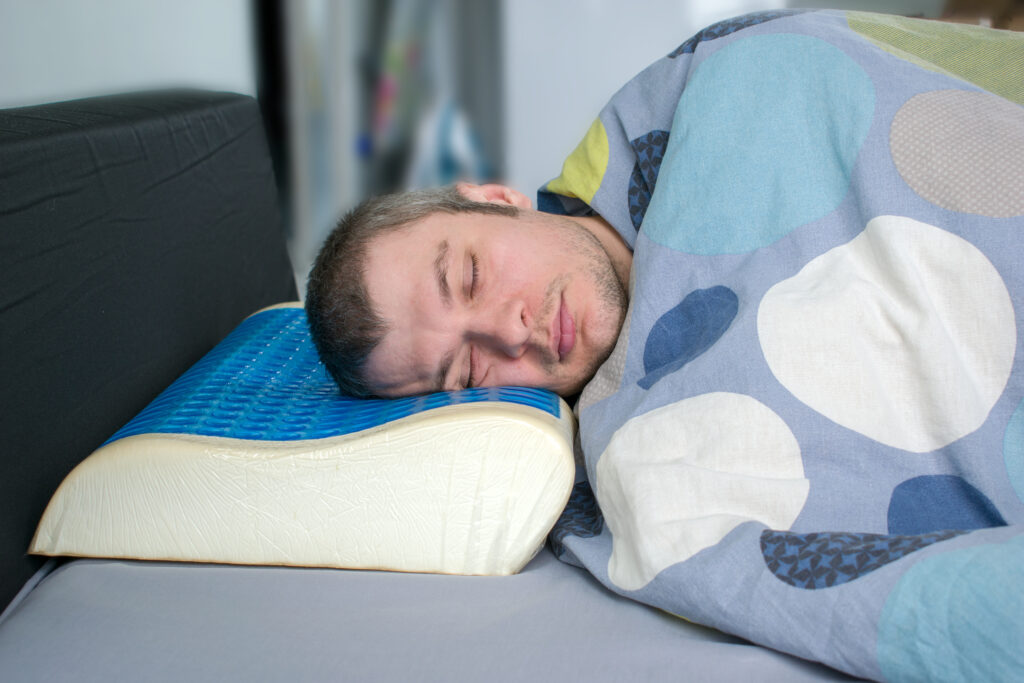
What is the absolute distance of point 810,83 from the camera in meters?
0.91

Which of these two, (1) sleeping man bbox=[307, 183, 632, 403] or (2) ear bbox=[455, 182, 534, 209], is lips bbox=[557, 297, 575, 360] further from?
(2) ear bbox=[455, 182, 534, 209]

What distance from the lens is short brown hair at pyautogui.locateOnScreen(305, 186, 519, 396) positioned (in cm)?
95

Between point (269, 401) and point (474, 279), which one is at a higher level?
point (474, 279)

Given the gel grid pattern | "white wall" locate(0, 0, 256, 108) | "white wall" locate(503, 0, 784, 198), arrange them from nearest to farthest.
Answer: the gel grid pattern < "white wall" locate(0, 0, 256, 108) < "white wall" locate(503, 0, 784, 198)

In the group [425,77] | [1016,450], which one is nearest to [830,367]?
[1016,450]

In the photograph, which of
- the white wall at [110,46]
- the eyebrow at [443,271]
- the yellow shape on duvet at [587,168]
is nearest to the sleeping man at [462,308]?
the eyebrow at [443,271]

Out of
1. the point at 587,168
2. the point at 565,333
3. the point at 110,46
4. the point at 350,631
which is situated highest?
the point at 110,46

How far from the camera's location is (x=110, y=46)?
63.6 inches

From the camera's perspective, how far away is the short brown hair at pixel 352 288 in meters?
0.95

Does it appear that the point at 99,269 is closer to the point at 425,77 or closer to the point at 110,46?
the point at 110,46

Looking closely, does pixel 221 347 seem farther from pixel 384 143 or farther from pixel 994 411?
pixel 384 143

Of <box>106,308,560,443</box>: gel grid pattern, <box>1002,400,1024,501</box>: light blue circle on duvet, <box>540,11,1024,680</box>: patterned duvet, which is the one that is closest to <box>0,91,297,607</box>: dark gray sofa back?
<box>106,308,560,443</box>: gel grid pattern

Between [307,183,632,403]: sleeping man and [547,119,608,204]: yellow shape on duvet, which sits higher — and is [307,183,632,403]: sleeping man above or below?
below

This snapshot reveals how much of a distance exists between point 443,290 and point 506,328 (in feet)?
0.29
